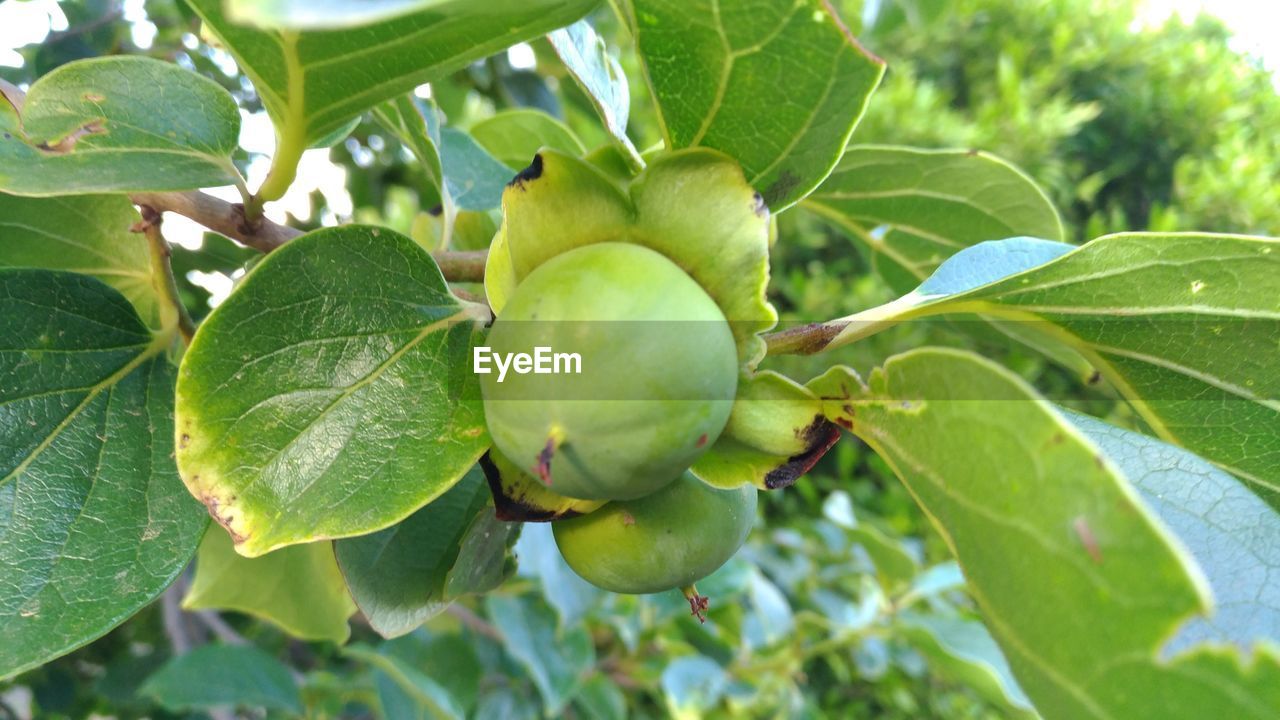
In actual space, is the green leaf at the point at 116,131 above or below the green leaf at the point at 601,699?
above

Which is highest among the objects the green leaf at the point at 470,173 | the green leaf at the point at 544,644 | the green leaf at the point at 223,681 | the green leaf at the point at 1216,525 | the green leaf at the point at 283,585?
the green leaf at the point at 1216,525

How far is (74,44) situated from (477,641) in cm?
164

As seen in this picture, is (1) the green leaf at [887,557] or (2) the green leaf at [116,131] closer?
(2) the green leaf at [116,131]

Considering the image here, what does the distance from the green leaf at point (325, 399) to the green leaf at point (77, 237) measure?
379 millimetres

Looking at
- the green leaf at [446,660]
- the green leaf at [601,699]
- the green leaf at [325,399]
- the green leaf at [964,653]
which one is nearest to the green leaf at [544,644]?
the green leaf at [446,660]

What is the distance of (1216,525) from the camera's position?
61 cm

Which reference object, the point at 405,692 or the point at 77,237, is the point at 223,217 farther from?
the point at 405,692

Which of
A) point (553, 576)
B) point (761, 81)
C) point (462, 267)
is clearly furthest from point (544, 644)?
point (761, 81)

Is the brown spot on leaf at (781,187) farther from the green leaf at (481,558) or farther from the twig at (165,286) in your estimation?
the twig at (165,286)

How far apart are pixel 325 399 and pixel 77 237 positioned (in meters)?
0.49

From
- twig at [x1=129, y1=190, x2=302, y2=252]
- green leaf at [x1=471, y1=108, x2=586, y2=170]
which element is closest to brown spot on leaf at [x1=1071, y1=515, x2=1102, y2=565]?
twig at [x1=129, y1=190, x2=302, y2=252]

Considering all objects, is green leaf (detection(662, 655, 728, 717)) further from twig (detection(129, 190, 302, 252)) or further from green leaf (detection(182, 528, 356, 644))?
twig (detection(129, 190, 302, 252))

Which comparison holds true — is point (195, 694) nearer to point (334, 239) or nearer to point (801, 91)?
point (334, 239)

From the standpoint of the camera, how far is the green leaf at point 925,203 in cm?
112
